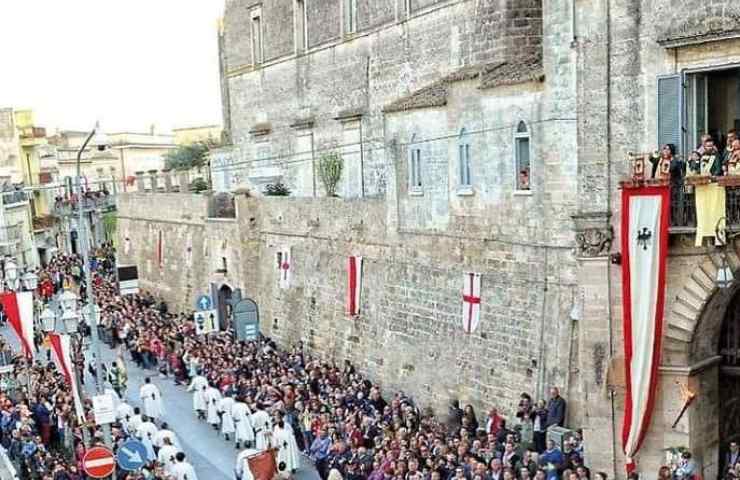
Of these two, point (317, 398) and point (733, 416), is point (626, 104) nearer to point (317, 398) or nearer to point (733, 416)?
point (733, 416)

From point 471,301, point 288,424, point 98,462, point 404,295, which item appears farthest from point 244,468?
point 404,295

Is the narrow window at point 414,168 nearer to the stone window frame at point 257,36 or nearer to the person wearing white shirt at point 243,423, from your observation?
the person wearing white shirt at point 243,423

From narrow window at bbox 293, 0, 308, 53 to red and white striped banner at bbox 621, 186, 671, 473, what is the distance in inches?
789

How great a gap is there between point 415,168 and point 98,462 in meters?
9.19

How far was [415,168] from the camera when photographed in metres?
20.5

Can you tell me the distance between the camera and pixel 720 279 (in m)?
12.7

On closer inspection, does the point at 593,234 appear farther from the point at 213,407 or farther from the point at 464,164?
the point at 213,407

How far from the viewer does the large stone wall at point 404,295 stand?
56.5ft

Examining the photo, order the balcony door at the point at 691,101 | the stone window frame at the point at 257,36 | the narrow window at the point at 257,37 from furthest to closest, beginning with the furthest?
1. the narrow window at the point at 257,37
2. the stone window frame at the point at 257,36
3. the balcony door at the point at 691,101

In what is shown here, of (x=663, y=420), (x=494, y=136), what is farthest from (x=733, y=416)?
(x=494, y=136)

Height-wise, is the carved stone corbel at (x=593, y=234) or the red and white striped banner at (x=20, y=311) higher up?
the carved stone corbel at (x=593, y=234)

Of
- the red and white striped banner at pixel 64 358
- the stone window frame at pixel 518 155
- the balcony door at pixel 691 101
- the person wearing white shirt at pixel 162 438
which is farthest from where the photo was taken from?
the person wearing white shirt at pixel 162 438

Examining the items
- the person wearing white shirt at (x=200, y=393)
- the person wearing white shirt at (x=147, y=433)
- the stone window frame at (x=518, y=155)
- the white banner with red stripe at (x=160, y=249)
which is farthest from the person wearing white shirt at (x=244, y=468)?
the white banner with red stripe at (x=160, y=249)

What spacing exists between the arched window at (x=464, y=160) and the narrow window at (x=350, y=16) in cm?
1085
